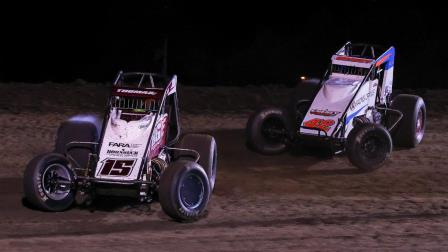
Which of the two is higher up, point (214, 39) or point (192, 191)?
point (214, 39)

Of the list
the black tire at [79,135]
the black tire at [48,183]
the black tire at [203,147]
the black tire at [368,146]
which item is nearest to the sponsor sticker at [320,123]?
the black tire at [368,146]

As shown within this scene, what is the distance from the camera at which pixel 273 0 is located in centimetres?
3294

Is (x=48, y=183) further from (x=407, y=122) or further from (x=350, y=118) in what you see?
(x=407, y=122)

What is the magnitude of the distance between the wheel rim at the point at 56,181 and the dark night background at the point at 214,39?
1797 centimetres

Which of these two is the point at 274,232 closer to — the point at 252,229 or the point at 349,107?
the point at 252,229

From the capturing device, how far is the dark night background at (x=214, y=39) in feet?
93.0

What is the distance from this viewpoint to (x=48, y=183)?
9.40m

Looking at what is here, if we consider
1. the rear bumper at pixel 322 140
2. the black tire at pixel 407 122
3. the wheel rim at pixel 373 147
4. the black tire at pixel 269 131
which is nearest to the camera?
the wheel rim at pixel 373 147

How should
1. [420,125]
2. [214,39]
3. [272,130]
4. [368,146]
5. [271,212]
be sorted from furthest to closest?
[214,39]
[420,125]
[272,130]
[368,146]
[271,212]

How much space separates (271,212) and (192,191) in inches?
40.4

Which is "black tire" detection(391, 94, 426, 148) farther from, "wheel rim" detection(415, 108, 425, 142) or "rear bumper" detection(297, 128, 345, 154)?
"rear bumper" detection(297, 128, 345, 154)

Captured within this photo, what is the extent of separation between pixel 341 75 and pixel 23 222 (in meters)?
6.15

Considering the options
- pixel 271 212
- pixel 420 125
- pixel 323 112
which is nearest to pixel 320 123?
pixel 323 112

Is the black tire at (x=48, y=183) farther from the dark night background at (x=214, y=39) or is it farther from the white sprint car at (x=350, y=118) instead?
the dark night background at (x=214, y=39)
